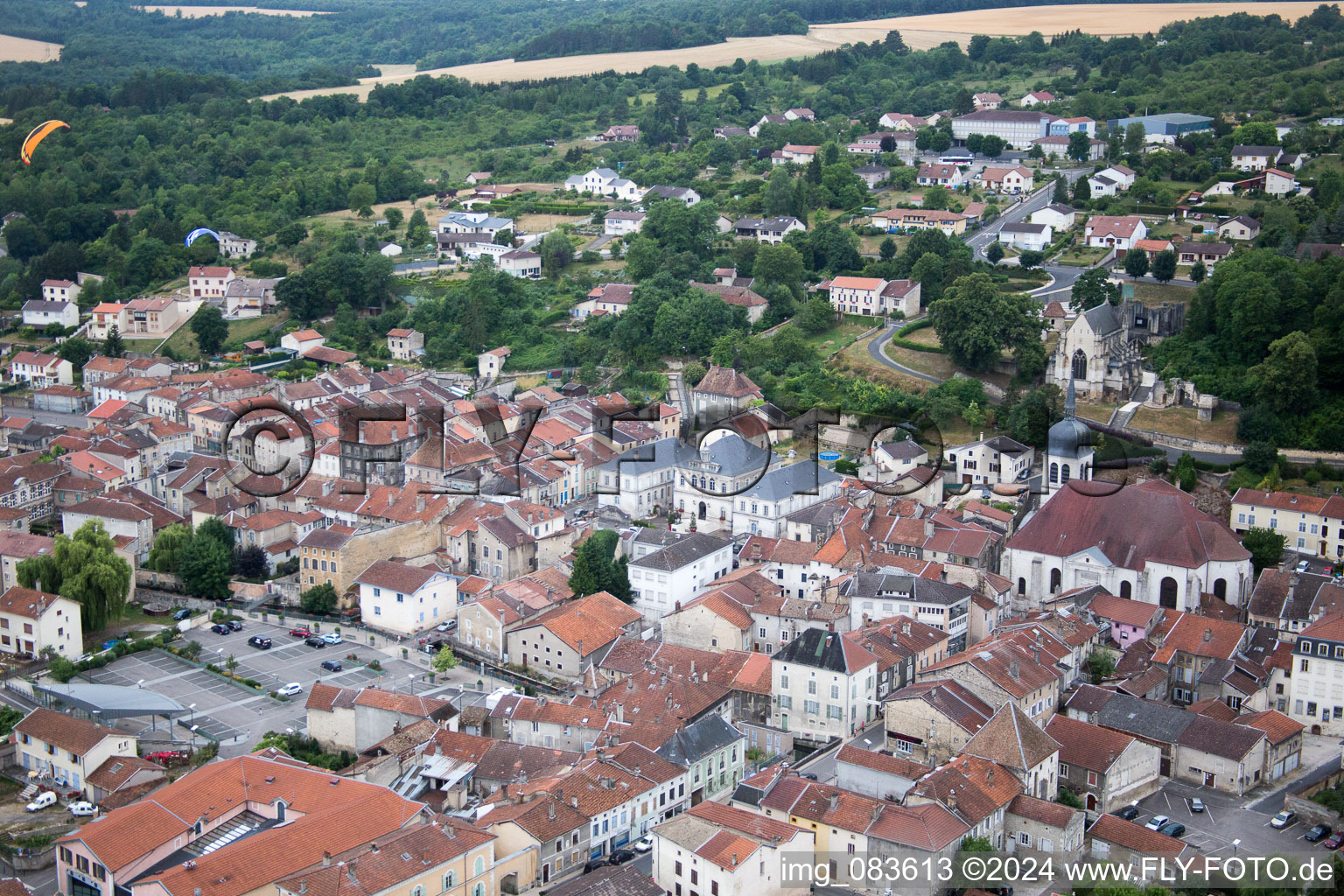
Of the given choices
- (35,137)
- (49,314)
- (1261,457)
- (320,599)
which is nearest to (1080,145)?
(1261,457)

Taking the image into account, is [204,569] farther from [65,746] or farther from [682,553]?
[682,553]

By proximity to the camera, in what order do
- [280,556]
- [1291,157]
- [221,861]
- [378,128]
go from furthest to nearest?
[378,128]
[1291,157]
[280,556]
[221,861]

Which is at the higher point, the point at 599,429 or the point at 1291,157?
the point at 1291,157

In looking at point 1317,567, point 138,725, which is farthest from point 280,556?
point 1317,567

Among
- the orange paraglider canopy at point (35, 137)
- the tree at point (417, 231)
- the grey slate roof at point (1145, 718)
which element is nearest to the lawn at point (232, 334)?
the tree at point (417, 231)

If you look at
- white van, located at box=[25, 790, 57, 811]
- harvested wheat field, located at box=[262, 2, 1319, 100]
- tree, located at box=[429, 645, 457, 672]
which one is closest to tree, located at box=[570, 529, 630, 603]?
tree, located at box=[429, 645, 457, 672]

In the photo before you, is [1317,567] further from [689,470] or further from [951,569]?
[689,470]

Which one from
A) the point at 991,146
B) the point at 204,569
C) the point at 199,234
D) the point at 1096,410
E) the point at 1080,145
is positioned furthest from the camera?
the point at 991,146
